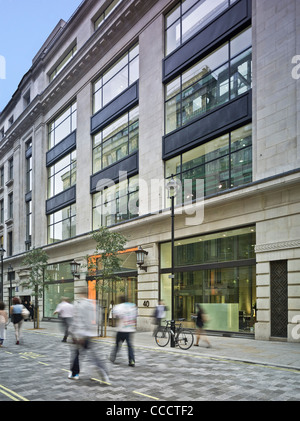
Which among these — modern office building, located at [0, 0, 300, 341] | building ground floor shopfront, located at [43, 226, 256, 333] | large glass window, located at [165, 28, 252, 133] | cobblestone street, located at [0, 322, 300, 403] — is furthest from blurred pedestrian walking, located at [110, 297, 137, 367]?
large glass window, located at [165, 28, 252, 133]

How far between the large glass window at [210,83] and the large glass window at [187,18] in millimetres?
1865

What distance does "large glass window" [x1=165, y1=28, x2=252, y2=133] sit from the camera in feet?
59.3

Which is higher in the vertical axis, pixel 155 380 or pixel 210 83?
pixel 210 83

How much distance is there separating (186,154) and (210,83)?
3.72 metres

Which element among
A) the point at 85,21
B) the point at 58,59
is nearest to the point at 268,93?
the point at 85,21

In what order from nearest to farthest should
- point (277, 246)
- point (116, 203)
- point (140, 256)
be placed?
point (277, 246)
point (140, 256)
point (116, 203)

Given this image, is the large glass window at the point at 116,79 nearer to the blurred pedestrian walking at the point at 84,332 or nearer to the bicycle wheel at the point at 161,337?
the bicycle wheel at the point at 161,337

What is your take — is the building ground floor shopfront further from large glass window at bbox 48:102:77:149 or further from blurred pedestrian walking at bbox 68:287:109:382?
large glass window at bbox 48:102:77:149

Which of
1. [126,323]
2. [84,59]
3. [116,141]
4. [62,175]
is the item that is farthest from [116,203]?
[126,323]

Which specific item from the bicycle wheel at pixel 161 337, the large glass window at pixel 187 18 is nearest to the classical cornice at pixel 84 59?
the large glass window at pixel 187 18

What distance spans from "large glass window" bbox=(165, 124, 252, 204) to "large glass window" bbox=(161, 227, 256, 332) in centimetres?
230

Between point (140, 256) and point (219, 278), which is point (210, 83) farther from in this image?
point (140, 256)

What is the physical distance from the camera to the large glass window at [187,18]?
19.7m

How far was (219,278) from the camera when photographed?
60.6ft
